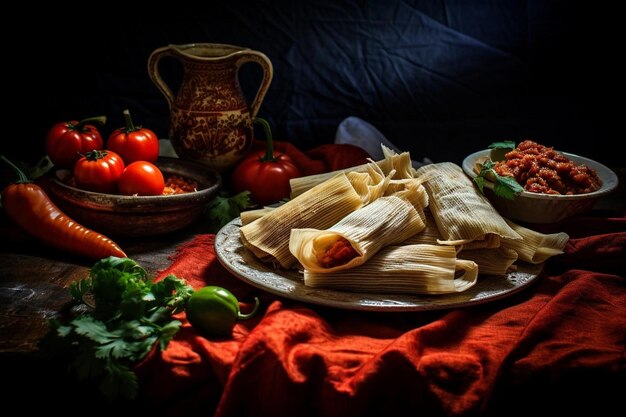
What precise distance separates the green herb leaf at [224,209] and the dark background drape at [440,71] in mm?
920

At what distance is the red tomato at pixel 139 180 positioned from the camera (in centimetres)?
201

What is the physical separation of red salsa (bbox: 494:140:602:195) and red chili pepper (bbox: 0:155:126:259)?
122cm

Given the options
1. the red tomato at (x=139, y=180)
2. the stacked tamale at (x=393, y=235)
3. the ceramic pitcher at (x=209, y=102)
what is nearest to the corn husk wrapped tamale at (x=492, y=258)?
the stacked tamale at (x=393, y=235)

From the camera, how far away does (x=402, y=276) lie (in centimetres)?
157

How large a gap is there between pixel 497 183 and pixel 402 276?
1.83 feet

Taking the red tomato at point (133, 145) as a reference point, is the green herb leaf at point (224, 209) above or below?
below

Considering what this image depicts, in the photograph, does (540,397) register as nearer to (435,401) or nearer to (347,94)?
(435,401)

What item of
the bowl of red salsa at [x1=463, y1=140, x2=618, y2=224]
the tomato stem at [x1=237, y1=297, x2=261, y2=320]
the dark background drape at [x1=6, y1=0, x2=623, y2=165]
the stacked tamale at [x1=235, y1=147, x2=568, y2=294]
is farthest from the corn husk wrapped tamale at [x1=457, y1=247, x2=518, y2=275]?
the dark background drape at [x1=6, y1=0, x2=623, y2=165]

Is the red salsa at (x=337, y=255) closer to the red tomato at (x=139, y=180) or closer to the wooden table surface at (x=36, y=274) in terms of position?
the wooden table surface at (x=36, y=274)

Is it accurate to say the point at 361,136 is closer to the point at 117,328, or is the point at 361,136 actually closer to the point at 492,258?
the point at 492,258

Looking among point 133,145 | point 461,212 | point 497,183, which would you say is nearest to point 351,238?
Result: point 461,212

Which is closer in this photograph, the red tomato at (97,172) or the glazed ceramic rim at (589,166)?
the glazed ceramic rim at (589,166)

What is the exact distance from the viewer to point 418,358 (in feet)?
4.46

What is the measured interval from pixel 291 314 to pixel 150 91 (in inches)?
71.8
